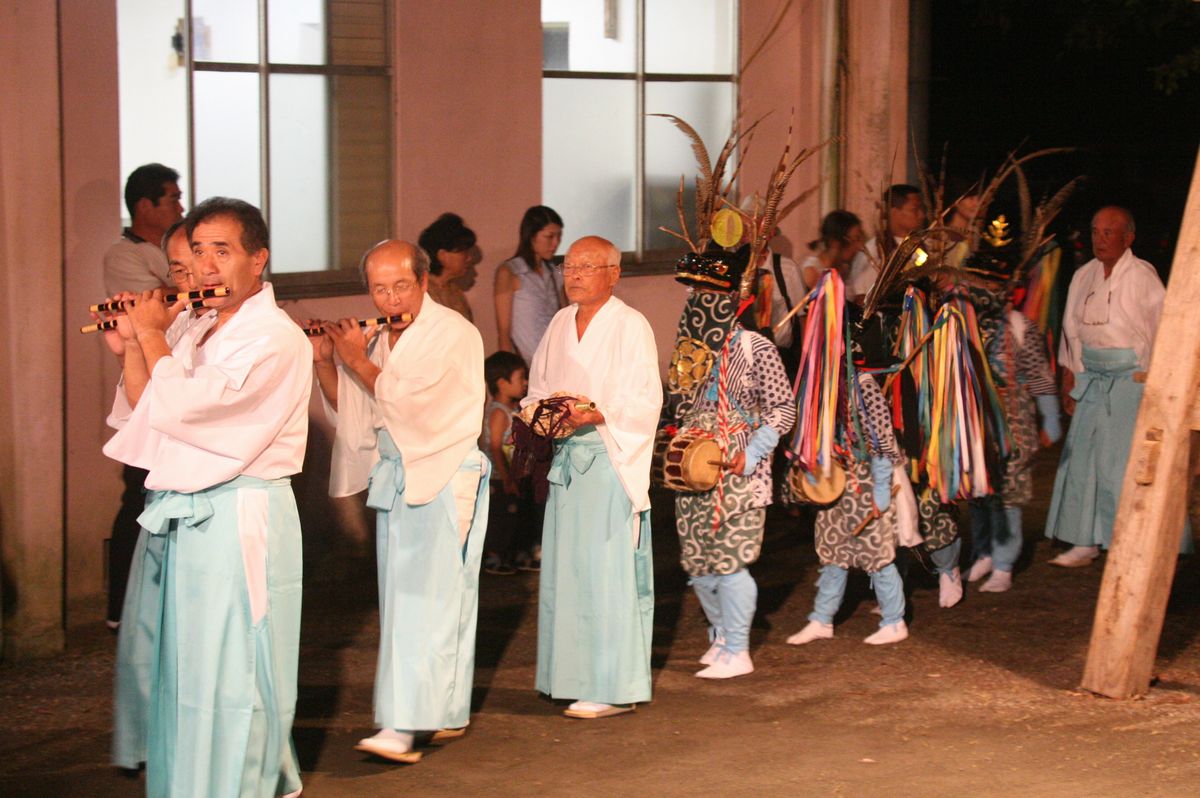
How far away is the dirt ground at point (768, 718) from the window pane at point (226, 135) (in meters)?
2.17

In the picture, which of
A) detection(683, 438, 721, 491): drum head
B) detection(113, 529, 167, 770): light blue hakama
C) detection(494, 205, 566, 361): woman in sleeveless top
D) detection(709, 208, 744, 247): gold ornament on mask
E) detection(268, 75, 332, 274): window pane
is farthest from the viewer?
detection(494, 205, 566, 361): woman in sleeveless top

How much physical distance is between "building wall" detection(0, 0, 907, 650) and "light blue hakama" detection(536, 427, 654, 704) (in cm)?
232

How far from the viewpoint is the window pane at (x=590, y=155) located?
35.2ft

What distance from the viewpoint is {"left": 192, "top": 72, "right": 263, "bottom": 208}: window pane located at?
8.48 metres

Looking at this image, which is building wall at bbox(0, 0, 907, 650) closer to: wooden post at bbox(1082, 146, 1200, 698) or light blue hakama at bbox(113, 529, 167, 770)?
light blue hakama at bbox(113, 529, 167, 770)

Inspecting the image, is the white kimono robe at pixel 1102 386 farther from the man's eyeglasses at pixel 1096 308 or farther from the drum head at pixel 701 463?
the drum head at pixel 701 463

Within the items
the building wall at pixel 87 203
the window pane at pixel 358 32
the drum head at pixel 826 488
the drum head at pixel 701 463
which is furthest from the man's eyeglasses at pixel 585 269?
the window pane at pixel 358 32

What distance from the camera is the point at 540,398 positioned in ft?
21.2

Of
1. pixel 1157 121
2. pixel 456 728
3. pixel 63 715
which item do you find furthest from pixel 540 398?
pixel 1157 121

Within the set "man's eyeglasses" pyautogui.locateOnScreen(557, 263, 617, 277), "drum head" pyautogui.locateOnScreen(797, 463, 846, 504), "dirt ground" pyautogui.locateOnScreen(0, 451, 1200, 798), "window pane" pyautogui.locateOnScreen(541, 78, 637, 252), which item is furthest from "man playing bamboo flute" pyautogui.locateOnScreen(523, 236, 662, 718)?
"window pane" pyautogui.locateOnScreen(541, 78, 637, 252)

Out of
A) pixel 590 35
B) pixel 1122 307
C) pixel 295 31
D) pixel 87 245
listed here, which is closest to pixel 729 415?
pixel 1122 307

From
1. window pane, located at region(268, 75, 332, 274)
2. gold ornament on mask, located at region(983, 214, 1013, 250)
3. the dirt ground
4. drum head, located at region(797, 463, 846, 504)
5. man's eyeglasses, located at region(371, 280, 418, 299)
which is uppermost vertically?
window pane, located at region(268, 75, 332, 274)

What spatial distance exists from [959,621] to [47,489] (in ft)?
13.9

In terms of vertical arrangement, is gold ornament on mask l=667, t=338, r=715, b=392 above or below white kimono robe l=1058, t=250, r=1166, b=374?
below
